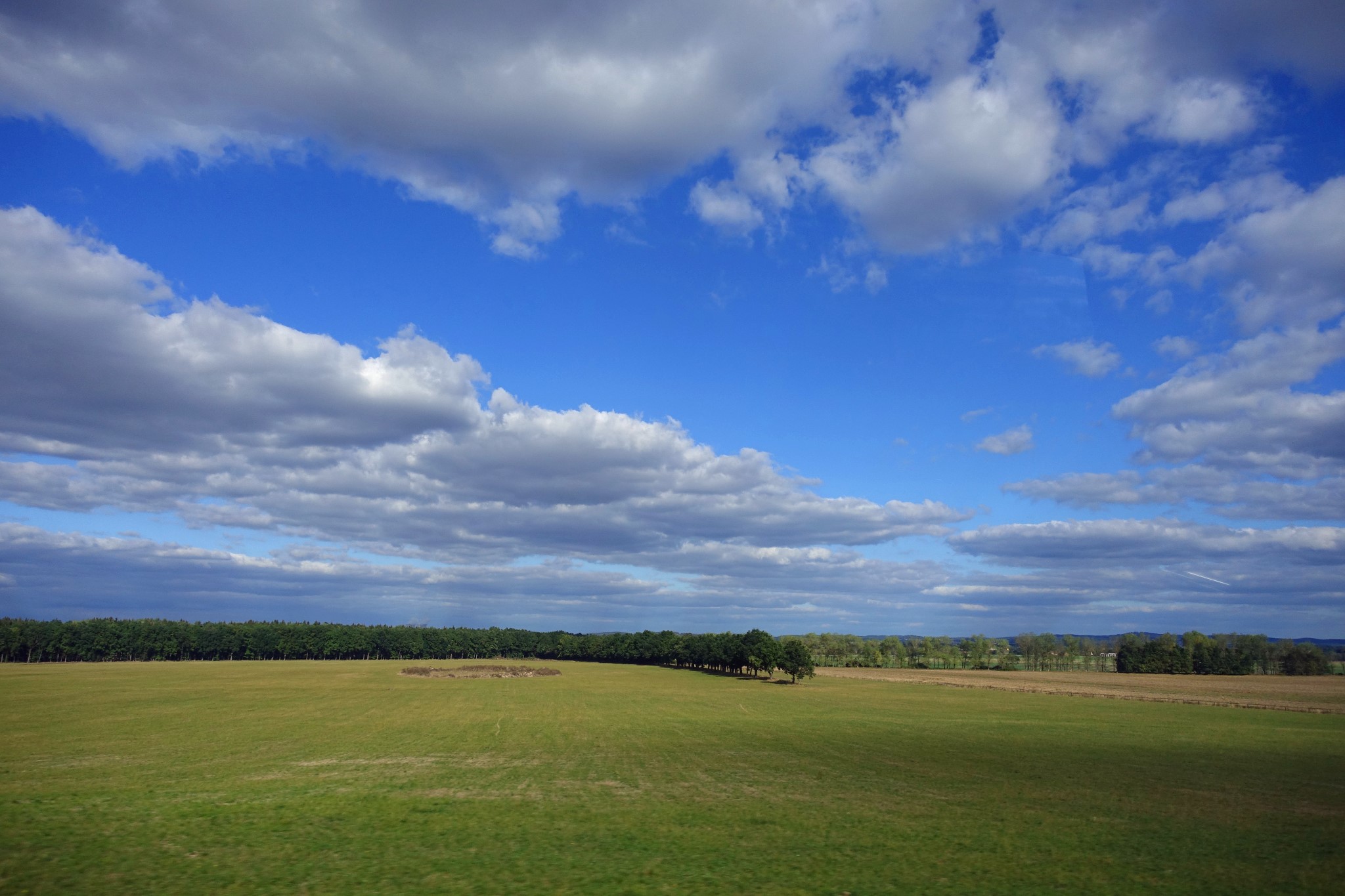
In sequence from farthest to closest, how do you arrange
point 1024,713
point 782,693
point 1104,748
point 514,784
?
point 782,693, point 1024,713, point 1104,748, point 514,784

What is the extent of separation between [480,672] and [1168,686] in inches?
5447

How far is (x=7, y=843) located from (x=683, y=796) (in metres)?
23.7

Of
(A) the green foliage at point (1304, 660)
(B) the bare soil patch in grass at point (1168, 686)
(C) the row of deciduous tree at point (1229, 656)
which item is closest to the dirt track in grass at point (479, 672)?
(B) the bare soil patch in grass at point (1168, 686)

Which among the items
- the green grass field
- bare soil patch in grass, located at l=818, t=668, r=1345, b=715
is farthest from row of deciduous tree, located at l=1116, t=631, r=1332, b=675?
the green grass field

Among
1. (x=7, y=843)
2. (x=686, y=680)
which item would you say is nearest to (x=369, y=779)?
(x=7, y=843)

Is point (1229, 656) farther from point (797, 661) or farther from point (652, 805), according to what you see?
point (652, 805)

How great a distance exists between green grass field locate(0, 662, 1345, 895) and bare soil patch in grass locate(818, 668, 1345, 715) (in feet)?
128

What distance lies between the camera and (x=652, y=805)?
99.3ft

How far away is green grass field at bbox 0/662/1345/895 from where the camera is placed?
2078 cm

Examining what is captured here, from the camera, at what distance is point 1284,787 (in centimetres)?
3644

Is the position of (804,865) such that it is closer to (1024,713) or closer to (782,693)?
(1024,713)

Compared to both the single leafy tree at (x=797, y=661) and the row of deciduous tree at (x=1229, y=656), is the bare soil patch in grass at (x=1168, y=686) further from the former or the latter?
the single leafy tree at (x=797, y=661)

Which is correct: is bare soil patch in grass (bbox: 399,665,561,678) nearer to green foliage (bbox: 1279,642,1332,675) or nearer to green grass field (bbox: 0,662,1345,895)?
green grass field (bbox: 0,662,1345,895)

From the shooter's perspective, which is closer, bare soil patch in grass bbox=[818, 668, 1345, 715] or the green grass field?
the green grass field
